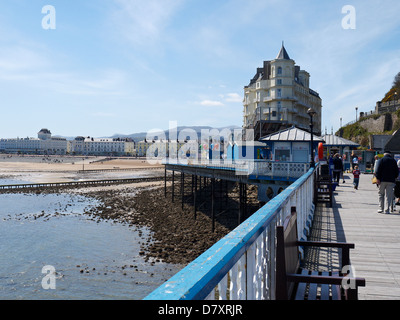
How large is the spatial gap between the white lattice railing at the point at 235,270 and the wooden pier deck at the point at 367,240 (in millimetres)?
1775

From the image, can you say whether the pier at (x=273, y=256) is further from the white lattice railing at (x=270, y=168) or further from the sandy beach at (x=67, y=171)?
the sandy beach at (x=67, y=171)

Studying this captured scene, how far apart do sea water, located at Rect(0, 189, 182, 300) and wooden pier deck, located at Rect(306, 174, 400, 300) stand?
856cm

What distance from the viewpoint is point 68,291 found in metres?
14.2

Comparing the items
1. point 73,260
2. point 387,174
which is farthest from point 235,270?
point 73,260


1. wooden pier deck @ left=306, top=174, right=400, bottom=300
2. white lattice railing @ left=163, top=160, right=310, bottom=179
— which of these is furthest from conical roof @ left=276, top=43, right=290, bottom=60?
wooden pier deck @ left=306, top=174, right=400, bottom=300

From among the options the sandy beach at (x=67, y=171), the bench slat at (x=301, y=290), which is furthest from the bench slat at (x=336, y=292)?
the sandy beach at (x=67, y=171)

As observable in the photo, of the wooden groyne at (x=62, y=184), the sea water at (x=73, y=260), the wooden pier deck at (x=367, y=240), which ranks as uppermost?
the wooden pier deck at (x=367, y=240)

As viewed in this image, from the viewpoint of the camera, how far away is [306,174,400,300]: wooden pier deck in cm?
445

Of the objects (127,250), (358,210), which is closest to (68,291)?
(127,250)

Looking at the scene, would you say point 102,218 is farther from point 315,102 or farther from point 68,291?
point 315,102

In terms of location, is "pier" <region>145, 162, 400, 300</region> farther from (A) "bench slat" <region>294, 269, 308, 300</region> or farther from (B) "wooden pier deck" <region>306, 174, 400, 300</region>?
(A) "bench slat" <region>294, 269, 308, 300</region>

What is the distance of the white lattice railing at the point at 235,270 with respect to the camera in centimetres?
144
